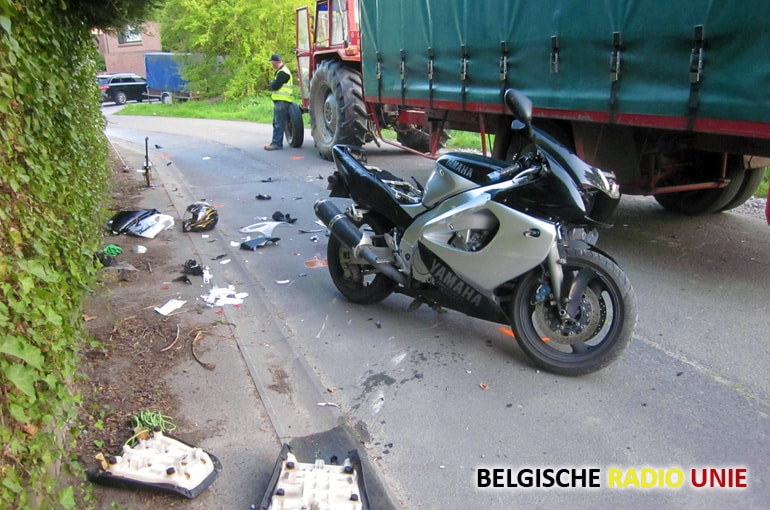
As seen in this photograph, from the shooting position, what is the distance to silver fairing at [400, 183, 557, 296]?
361 centimetres

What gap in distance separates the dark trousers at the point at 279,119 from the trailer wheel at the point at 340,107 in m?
1.36

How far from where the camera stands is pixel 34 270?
7.34ft

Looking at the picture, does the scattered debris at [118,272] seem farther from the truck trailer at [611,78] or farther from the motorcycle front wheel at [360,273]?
the truck trailer at [611,78]

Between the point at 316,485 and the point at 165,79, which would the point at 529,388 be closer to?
the point at 316,485

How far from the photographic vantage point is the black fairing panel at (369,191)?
4.50 meters

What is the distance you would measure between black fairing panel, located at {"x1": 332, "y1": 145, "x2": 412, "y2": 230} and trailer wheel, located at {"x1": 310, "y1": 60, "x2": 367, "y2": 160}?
6.37m

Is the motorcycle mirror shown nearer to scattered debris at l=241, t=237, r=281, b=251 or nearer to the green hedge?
the green hedge

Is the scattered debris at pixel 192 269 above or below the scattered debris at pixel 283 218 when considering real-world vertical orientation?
below

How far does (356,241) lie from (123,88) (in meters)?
40.4

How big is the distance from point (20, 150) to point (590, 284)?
9.95ft

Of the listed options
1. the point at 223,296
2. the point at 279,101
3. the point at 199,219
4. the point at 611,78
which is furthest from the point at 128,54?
the point at 611,78

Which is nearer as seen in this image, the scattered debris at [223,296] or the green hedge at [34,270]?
the green hedge at [34,270]

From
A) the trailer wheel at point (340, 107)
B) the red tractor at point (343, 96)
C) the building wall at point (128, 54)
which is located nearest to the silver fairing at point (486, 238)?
the red tractor at point (343, 96)

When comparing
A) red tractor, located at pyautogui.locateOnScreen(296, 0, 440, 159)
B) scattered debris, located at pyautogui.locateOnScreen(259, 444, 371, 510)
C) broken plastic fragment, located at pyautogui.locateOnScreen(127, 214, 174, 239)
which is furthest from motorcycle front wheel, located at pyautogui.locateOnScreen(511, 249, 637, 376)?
red tractor, located at pyautogui.locateOnScreen(296, 0, 440, 159)
